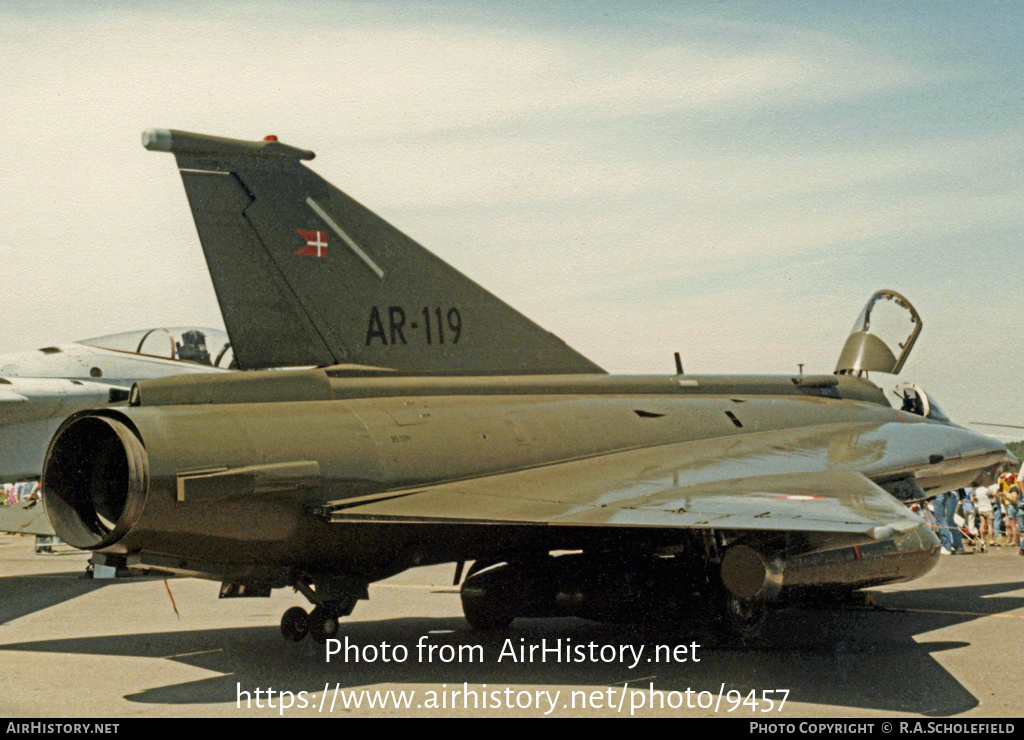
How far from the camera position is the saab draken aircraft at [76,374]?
546 inches

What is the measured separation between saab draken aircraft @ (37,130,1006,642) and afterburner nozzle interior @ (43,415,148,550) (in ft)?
0.05

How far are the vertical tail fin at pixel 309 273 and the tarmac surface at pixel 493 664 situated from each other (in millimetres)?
2599

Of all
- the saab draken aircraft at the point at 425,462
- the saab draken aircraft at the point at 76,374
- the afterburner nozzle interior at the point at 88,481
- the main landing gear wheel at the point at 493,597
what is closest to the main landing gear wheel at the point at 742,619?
the saab draken aircraft at the point at 425,462

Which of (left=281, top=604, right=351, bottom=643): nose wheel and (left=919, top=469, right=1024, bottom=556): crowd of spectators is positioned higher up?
(left=281, top=604, right=351, bottom=643): nose wheel

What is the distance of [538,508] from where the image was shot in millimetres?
7949

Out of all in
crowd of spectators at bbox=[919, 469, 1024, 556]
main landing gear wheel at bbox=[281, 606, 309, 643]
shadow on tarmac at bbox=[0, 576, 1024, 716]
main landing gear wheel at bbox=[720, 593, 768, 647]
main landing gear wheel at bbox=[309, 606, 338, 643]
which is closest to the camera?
shadow on tarmac at bbox=[0, 576, 1024, 716]

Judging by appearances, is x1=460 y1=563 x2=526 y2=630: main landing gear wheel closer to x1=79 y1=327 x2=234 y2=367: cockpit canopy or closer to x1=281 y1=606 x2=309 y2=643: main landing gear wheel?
x1=281 y1=606 x2=309 y2=643: main landing gear wheel

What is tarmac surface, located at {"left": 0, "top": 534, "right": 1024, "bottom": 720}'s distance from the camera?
7.12 meters

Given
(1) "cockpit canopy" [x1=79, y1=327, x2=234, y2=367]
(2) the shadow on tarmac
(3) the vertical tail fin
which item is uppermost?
(3) the vertical tail fin

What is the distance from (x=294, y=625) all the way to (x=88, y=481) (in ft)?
7.08

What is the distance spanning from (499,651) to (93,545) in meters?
3.58

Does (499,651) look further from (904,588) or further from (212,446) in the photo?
(904,588)

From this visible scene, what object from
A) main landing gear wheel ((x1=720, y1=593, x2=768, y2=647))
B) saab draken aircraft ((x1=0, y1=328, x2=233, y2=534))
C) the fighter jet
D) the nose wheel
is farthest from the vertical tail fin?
the fighter jet
